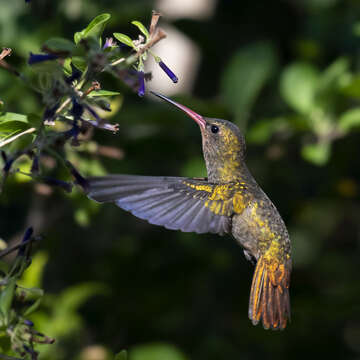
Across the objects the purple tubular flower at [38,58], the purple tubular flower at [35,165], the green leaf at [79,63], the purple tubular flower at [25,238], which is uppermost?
the green leaf at [79,63]

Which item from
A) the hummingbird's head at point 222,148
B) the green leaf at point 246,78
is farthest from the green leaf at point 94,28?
the green leaf at point 246,78

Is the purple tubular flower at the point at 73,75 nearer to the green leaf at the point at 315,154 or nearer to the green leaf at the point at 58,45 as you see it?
the green leaf at the point at 58,45

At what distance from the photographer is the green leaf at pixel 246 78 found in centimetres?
295

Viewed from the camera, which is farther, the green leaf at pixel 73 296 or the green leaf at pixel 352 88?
the green leaf at pixel 73 296

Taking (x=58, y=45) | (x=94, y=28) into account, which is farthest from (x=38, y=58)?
(x=94, y=28)

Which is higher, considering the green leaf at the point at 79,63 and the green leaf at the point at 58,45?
the green leaf at the point at 79,63

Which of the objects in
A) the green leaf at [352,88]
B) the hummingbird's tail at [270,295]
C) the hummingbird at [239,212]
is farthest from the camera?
the green leaf at [352,88]

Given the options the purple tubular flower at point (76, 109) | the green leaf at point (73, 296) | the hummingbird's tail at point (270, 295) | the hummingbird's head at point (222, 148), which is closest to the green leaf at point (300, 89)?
the hummingbird's head at point (222, 148)

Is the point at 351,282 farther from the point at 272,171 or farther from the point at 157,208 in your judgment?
the point at 157,208

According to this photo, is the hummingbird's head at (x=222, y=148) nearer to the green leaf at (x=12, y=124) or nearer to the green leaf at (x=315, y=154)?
the green leaf at (x=315, y=154)

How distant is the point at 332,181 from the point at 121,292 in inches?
46.9

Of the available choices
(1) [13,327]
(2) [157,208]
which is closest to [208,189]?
(2) [157,208]

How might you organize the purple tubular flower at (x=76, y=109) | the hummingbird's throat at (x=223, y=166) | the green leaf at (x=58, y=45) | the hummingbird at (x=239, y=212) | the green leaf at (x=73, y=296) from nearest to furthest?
the green leaf at (x=58, y=45)
the purple tubular flower at (x=76, y=109)
the hummingbird at (x=239, y=212)
the hummingbird's throat at (x=223, y=166)
the green leaf at (x=73, y=296)

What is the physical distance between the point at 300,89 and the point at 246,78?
31cm
